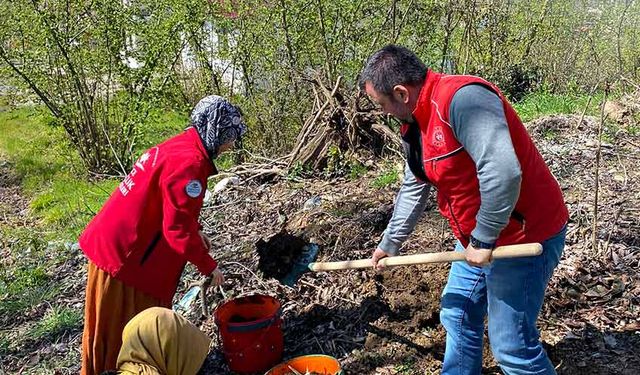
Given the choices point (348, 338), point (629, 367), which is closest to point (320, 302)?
point (348, 338)

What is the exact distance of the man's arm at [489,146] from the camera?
231 centimetres

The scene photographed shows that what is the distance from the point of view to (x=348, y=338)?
4016 millimetres

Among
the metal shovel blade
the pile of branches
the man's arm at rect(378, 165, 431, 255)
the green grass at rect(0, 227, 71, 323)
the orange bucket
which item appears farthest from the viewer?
the pile of branches

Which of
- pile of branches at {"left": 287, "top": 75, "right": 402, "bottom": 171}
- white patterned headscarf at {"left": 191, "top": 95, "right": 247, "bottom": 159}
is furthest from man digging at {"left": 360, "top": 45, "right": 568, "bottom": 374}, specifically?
pile of branches at {"left": 287, "top": 75, "right": 402, "bottom": 171}

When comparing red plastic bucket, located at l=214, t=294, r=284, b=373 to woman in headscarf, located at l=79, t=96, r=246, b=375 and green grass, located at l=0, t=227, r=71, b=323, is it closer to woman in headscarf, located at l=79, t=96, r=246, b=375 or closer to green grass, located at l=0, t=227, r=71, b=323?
woman in headscarf, located at l=79, t=96, r=246, b=375

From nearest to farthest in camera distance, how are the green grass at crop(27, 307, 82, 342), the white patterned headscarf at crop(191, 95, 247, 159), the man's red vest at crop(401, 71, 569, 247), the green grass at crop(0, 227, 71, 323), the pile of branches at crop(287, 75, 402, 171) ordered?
the man's red vest at crop(401, 71, 569, 247), the white patterned headscarf at crop(191, 95, 247, 159), the green grass at crop(27, 307, 82, 342), the green grass at crop(0, 227, 71, 323), the pile of branches at crop(287, 75, 402, 171)

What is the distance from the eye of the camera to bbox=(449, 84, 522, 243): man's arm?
2.31 metres

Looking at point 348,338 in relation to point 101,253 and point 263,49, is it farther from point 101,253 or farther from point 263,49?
point 263,49

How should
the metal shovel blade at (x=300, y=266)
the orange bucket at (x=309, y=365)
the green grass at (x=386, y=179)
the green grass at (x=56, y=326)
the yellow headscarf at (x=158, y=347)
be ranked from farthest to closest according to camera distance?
the green grass at (x=386, y=179), the green grass at (x=56, y=326), the metal shovel blade at (x=300, y=266), the orange bucket at (x=309, y=365), the yellow headscarf at (x=158, y=347)

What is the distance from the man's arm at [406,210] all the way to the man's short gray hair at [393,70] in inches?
25.5

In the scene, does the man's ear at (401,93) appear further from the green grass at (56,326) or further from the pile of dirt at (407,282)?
the green grass at (56,326)

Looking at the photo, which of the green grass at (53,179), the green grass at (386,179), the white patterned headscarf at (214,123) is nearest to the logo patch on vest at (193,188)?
the white patterned headscarf at (214,123)

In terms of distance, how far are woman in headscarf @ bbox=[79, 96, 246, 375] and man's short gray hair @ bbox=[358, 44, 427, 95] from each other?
3.35 feet

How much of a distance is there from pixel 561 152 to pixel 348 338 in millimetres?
2932
